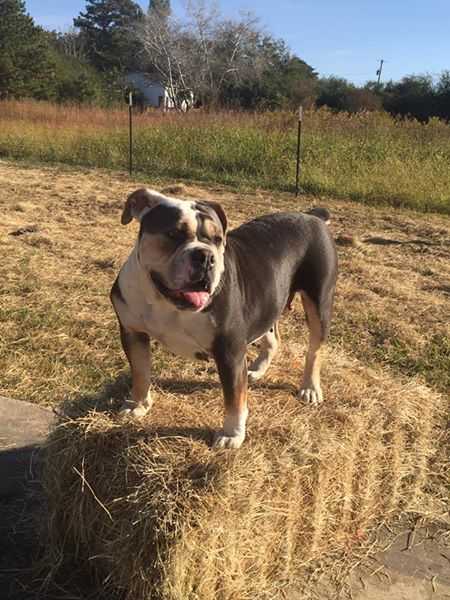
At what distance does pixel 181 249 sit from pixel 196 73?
4622 cm

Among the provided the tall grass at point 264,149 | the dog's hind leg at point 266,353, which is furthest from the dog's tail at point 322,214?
the tall grass at point 264,149

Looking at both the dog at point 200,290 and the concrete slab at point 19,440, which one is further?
the concrete slab at point 19,440

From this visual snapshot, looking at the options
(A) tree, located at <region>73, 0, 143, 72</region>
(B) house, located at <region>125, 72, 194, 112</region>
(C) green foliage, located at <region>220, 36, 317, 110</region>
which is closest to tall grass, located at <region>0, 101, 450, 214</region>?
(C) green foliage, located at <region>220, 36, 317, 110</region>

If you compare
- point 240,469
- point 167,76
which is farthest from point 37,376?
point 167,76

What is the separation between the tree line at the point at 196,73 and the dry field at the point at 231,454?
103ft

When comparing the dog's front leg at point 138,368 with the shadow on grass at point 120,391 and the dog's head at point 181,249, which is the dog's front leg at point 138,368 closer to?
the shadow on grass at point 120,391

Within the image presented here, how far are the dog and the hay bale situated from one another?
187mm

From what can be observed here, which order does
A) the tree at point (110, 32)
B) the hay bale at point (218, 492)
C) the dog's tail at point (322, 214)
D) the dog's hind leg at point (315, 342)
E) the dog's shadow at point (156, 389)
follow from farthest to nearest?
the tree at point (110, 32)
the dog's tail at point (322, 214)
the dog's hind leg at point (315, 342)
the dog's shadow at point (156, 389)
the hay bale at point (218, 492)

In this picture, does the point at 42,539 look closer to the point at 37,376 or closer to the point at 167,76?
the point at 37,376

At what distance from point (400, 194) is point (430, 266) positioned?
529 centimetres

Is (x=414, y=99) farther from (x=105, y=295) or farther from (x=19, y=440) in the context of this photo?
(x=19, y=440)

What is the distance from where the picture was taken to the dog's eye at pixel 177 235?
2.48m

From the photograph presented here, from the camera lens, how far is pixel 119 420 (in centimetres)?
276

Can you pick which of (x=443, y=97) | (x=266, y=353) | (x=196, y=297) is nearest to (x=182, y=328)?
(x=196, y=297)
